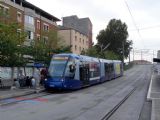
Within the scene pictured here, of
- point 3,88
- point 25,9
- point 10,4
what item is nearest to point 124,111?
point 3,88

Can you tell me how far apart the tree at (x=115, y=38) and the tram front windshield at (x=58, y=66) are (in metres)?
79.4

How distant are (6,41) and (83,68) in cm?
708

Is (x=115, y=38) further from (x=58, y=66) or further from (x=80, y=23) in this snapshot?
(x=58, y=66)

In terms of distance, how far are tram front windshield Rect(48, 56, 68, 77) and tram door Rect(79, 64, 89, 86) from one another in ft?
7.80

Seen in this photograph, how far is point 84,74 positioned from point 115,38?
78622 millimetres

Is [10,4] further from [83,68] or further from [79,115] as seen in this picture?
[79,115]

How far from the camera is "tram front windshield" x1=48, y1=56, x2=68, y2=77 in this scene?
2969 cm

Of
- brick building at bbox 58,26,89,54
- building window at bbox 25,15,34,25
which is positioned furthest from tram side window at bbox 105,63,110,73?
brick building at bbox 58,26,89,54

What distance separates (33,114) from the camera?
51.0 ft

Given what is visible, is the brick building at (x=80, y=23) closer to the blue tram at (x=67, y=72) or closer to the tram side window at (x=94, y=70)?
the tram side window at (x=94, y=70)

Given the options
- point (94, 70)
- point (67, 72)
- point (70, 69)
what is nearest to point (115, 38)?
point (94, 70)

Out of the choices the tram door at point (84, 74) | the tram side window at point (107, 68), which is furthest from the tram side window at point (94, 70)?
the tram side window at point (107, 68)

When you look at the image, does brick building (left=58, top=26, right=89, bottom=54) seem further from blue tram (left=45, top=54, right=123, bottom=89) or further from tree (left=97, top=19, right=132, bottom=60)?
blue tram (left=45, top=54, right=123, bottom=89)

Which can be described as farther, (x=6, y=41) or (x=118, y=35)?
(x=118, y=35)
